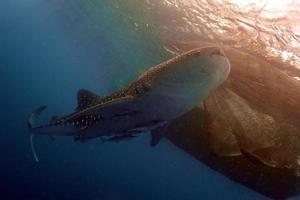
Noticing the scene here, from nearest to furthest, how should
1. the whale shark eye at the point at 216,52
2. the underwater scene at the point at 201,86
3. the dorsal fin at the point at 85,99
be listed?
the whale shark eye at the point at 216,52 → the underwater scene at the point at 201,86 → the dorsal fin at the point at 85,99

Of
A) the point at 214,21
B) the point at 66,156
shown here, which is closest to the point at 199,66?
the point at 214,21

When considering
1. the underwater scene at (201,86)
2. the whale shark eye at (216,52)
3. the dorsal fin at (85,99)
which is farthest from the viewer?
the dorsal fin at (85,99)

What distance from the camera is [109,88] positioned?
36531 mm

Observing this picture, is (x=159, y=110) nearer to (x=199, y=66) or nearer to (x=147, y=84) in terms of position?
(x=147, y=84)

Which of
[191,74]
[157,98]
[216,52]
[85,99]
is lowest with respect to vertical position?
[85,99]

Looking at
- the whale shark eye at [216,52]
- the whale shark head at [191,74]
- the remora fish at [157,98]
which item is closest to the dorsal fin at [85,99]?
the remora fish at [157,98]

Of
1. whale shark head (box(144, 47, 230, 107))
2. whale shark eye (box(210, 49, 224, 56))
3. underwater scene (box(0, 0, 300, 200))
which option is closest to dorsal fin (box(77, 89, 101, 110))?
underwater scene (box(0, 0, 300, 200))

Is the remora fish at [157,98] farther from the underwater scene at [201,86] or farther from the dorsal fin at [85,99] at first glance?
the dorsal fin at [85,99]

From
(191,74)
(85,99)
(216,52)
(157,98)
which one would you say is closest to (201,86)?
(191,74)

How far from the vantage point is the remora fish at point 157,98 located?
4.38 m

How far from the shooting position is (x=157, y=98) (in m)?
4.71

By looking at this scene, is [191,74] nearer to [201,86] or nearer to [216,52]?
[201,86]

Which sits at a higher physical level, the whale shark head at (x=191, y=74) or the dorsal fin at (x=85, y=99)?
the whale shark head at (x=191, y=74)

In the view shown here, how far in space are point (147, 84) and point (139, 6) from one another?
38.2ft
